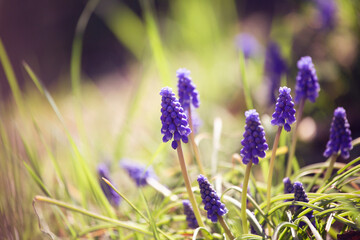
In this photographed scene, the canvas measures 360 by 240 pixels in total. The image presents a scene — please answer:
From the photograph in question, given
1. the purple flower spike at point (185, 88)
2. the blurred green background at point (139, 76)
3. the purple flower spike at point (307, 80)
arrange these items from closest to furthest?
1. the purple flower spike at point (307, 80)
2. the purple flower spike at point (185, 88)
3. the blurred green background at point (139, 76)

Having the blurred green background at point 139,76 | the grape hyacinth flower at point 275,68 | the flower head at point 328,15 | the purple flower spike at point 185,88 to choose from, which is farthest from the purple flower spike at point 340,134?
the flower head at point 328,15

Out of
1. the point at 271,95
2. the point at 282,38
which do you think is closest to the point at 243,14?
the point at 282,38

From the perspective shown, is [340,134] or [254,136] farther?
[340,134]

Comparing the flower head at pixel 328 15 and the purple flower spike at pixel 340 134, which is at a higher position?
the flower head at pixel 328 15

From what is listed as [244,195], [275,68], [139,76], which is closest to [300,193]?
[244,195]

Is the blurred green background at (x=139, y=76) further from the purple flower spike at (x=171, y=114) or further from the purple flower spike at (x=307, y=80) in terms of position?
the purple flower spike at (x=171, y=114)

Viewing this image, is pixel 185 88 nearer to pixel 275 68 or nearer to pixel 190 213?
pixel 190 213
